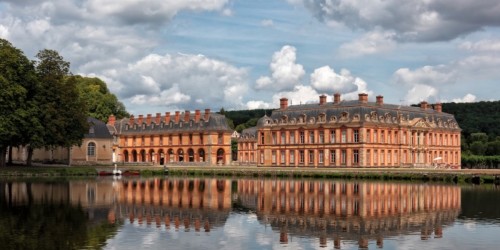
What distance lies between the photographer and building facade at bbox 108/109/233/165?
79875 millimetres

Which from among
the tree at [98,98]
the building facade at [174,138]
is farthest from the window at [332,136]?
the tree at [98,98]

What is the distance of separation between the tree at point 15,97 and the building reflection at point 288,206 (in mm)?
9006

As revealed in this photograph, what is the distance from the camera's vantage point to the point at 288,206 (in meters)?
27.8

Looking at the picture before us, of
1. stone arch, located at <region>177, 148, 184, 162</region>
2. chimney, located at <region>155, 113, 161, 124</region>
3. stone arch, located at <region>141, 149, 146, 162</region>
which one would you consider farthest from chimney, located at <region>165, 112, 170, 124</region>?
stone arch, located at <region>141, 149, 146, 162</region>

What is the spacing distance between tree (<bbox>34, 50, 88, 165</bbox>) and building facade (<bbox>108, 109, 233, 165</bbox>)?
24646mm

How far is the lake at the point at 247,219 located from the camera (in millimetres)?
18250

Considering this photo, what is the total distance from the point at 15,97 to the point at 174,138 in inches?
1432

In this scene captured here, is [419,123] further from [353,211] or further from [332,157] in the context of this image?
[353,211]

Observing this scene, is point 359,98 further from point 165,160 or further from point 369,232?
point 369,232

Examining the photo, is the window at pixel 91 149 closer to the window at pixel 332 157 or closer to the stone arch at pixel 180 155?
the stone arch at pixel 180 155

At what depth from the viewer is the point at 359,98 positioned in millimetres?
68500

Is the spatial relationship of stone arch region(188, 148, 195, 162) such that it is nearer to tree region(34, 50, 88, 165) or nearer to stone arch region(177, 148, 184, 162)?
stone arch region(177, 148, 184, 162)

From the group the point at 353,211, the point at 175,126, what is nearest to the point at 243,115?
the point at 175,126

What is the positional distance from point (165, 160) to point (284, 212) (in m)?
60.3
